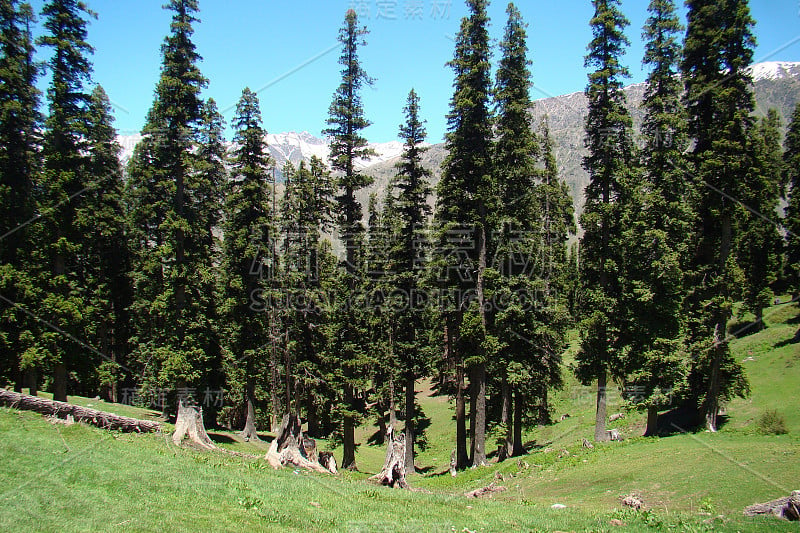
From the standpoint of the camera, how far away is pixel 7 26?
91.1 feet

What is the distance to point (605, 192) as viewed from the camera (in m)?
25.5

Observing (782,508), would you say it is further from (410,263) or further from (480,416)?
(410,263)

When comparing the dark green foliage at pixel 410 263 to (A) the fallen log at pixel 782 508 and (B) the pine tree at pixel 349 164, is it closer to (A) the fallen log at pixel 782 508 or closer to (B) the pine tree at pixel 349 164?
(B) the pine tree at pixel 349 164

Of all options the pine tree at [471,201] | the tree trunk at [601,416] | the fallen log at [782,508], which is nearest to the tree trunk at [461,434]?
the pine tree at [471,201]

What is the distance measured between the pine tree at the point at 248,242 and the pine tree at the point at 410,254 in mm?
8421

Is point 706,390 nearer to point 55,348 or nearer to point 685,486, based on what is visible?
point 685,486

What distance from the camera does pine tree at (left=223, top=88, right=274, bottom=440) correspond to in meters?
29.4

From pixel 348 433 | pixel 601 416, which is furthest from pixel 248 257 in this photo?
pixel 601 416

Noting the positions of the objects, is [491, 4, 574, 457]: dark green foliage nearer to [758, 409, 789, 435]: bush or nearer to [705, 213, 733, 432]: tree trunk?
[705, 213, 733, 432]: tree trunk

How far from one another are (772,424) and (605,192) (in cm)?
1326

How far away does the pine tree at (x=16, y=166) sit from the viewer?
26703mm

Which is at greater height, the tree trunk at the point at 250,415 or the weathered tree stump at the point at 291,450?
the weathered tree stump at the point at 291,450

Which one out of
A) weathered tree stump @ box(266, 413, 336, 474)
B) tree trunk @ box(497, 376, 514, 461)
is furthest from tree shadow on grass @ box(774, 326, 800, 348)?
weathered tree stump @ box(266, 413, 336, 474)

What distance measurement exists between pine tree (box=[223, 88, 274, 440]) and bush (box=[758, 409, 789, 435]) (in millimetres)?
26509
